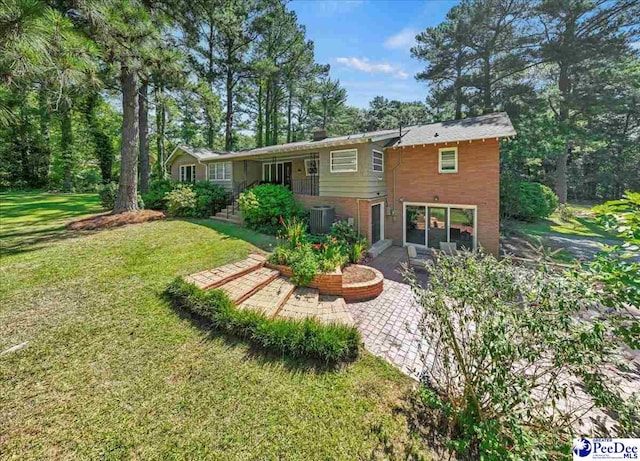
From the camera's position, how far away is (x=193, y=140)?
32.0m

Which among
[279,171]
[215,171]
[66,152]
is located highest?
[66,152]

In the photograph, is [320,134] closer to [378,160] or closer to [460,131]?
[378,160]

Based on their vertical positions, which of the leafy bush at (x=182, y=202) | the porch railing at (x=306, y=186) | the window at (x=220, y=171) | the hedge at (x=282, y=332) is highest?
the window at (x=220, y=171)

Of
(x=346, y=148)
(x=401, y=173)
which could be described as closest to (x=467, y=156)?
(x=401, y=173)

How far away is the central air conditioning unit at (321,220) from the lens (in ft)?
35.3

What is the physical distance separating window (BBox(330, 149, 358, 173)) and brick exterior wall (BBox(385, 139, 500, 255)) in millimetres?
2342

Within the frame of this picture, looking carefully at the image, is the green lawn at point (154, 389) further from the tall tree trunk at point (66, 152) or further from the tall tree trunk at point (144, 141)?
the tall tree trunk at point (66, 152)

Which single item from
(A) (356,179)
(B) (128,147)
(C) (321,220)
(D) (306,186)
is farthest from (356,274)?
(B) (128,147)

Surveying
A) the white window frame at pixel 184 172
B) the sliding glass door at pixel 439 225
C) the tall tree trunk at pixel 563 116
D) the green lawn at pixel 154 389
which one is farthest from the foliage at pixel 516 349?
the tall tree trunk at pixel 563 116

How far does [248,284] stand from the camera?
21.1 feet

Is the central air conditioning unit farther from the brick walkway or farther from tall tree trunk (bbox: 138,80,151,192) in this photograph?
tall tree trunk (bbox: 138,80,151,192)

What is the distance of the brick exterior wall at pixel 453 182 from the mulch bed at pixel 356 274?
496cm

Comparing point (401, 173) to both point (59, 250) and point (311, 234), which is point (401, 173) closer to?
point (311, 234)

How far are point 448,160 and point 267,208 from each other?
7.92m
